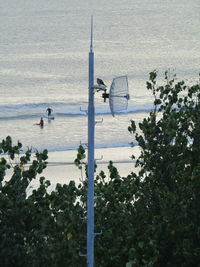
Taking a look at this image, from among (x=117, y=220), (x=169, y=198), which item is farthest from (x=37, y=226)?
(x=169, y=198)

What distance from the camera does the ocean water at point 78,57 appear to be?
4991 cm

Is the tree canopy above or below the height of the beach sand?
above

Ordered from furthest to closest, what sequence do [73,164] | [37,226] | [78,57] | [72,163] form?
[78,57]
[72,163]
[73,164]
[37,226]

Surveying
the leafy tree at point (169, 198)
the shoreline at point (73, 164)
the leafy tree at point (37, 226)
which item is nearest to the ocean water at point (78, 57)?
the shoreline at point (73, 164)

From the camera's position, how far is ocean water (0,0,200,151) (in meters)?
49.9

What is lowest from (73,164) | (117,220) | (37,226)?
(73,164)

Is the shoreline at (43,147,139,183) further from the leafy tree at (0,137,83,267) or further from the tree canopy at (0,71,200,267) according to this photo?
the leafy tree at (0,137,83,267)

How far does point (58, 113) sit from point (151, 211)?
130 ft

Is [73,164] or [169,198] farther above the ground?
[169,198]

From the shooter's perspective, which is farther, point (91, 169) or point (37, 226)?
point (37, 226)

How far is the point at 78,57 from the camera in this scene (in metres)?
79.3

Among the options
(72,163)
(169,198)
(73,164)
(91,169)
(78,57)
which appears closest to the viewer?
(91,169)

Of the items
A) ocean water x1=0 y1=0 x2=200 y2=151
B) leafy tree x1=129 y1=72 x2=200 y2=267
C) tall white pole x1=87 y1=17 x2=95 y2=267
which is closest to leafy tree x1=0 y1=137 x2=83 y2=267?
leafy tree x1=129 y1=72 x2=200 y2=267

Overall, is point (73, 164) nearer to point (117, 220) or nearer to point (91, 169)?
point (117, 220)
